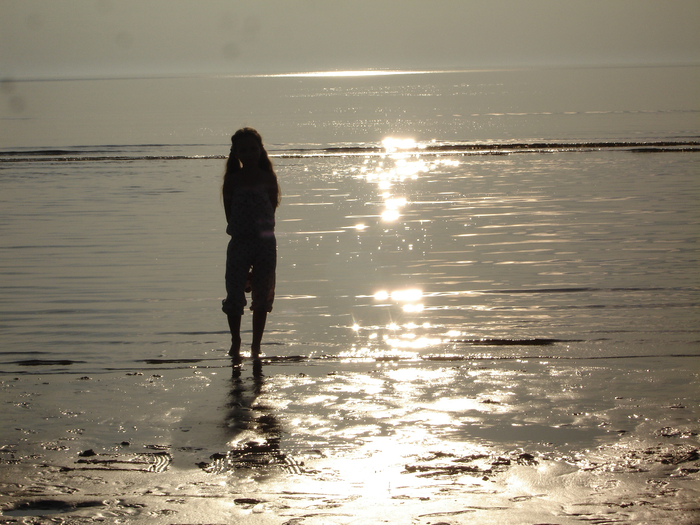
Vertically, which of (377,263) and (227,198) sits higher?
(377,263)

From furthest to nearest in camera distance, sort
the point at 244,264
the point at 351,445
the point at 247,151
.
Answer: the point at 244,264
the point at 247,151
the point at 351,445

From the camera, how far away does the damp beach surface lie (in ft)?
11.1

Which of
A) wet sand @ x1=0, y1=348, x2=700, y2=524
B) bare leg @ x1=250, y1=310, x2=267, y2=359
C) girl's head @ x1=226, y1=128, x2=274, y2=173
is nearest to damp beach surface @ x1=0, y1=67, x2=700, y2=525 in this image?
wet sand @ x1=0, y1=348, x2=700, y2=524

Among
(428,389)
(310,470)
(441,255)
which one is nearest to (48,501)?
(310,470)

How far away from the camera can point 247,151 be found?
5543mm

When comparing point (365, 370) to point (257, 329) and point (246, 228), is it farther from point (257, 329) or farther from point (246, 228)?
point (246, 228)

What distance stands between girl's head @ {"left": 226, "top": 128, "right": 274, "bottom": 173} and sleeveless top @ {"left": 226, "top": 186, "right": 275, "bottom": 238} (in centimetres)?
17

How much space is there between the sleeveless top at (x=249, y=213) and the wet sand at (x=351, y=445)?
3.09ft

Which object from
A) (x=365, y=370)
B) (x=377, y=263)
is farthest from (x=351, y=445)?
(x=377, y=263)

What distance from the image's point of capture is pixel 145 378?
525 cm

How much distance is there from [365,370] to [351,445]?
1376 millimetres

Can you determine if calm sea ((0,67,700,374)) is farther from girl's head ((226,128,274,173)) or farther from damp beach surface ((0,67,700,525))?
girl's head ((226,128,274,173))

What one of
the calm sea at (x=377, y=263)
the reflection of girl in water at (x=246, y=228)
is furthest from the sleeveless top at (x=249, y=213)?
the calm sea at (x=377, y=263)

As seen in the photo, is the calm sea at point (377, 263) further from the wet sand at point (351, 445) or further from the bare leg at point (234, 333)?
the wet sand at point (351, 445)
